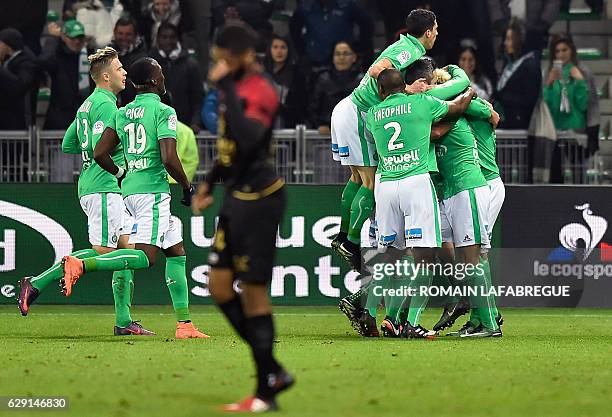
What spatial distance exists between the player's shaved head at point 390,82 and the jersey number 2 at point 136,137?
2.20 m

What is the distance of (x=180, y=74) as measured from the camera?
18.7 metres

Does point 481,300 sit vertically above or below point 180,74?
below

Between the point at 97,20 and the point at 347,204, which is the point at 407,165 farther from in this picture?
the point at 97,20

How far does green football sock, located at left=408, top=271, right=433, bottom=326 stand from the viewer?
39.2ft

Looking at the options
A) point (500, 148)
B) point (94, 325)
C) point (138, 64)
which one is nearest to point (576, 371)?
point (138, 64)

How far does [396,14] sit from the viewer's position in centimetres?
2003

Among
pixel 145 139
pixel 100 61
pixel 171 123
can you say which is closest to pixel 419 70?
Result: pixel 171 123

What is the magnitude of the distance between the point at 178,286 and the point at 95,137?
1.66 m

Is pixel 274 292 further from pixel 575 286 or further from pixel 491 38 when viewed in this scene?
pixel 491 38

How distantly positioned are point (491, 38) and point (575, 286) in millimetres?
4889

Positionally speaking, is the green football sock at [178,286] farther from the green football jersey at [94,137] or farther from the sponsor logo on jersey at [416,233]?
the sponsor logo on jersey at [416,233]

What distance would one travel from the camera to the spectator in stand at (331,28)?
19.2 metres

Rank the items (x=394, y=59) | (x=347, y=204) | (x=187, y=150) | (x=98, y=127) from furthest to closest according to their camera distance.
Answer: (x=187, y=150) → (x=347, y=204) → (x=98, y=127) → (x=394, y=59)

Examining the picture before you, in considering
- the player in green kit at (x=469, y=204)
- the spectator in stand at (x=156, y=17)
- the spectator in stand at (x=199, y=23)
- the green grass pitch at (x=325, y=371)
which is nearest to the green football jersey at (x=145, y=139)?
the green grass pitch at (x=325, y=371)
